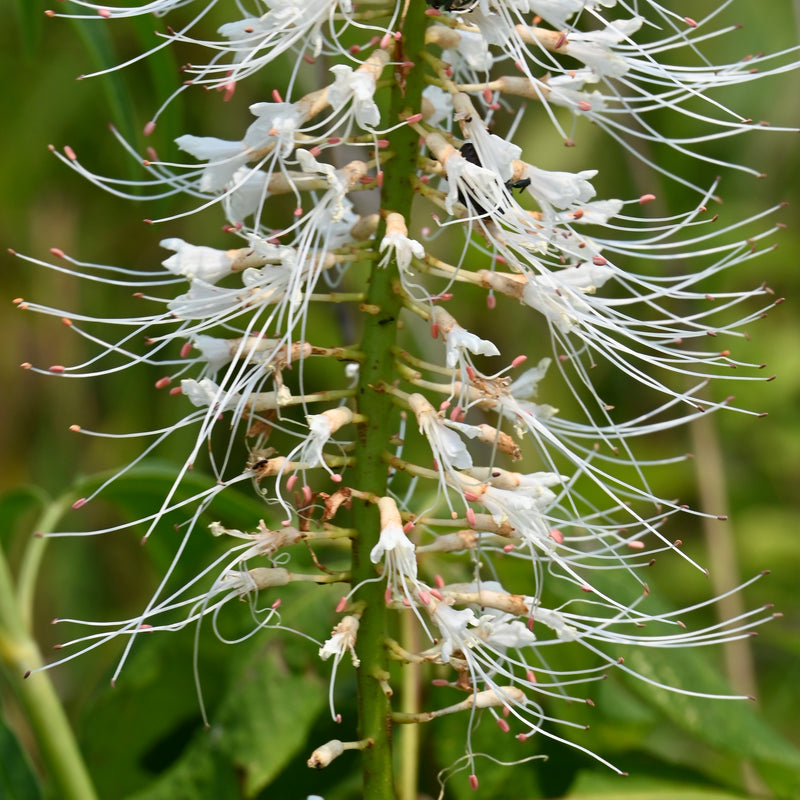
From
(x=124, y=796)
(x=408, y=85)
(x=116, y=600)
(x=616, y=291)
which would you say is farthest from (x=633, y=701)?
(x=116, y=600)

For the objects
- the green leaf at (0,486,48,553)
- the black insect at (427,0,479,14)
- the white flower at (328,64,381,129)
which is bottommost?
the green leaf at (0,486,48,553)

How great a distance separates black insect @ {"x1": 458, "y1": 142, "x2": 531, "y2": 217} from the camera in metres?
1.45

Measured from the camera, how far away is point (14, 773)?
1.80m

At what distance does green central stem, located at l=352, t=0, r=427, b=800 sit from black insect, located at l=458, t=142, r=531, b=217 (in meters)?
0.07

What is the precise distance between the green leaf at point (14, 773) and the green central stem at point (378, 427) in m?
0.66

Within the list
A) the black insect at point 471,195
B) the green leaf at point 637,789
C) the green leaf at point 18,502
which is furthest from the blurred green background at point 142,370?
the black insect at point 471,195

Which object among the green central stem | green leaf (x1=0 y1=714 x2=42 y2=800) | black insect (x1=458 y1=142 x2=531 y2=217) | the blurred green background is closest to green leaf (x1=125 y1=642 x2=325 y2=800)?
green leaf (x1=0 y1=714 x2=42 y2=800)

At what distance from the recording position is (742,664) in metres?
2.77

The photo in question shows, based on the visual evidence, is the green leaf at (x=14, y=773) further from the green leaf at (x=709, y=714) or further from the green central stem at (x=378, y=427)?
the green leaf at (x=709, y=714)

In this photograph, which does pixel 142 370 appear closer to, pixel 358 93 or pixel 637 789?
pixel 637 789

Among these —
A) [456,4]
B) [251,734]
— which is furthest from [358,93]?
[251,734]

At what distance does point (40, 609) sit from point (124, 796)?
8.01ft

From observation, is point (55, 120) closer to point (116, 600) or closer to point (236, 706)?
point (116, 600)

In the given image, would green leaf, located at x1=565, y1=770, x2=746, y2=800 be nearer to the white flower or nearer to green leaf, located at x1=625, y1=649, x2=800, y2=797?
green leaf, located at x1=625, y1=649, x2=800, y2=797
